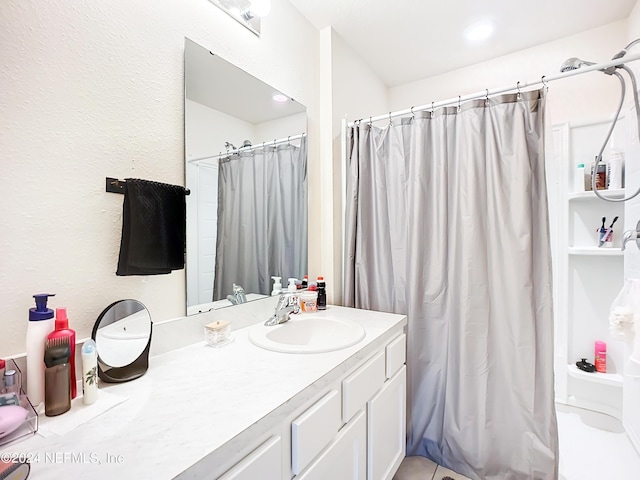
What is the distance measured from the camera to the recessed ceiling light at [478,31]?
1822 millimetres

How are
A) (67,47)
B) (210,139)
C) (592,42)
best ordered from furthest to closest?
(592,42) → (210,139) → (67,47)

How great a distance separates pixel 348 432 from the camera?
105cm

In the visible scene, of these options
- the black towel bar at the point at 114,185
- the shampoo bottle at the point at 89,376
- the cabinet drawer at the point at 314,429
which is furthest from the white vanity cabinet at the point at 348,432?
the black towel bar at the point at 114,185

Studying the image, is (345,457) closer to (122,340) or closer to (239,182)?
(122,340)

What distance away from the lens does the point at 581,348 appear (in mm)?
2105

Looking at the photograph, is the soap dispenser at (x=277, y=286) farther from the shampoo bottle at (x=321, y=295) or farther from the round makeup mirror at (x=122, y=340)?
the round makeup mirror at (x=122, y=340)

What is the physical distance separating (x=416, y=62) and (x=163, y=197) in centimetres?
205

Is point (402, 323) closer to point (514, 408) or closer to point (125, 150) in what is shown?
point (514, 408)

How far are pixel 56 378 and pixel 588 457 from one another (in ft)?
7.95

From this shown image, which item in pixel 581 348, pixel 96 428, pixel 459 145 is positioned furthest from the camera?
pixel 581 348

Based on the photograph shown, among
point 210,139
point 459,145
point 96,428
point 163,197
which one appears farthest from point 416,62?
point 96,428

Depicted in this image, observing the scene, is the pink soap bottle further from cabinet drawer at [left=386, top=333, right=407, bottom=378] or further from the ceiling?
the ceiling

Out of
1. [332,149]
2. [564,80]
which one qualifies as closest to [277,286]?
[332,149]

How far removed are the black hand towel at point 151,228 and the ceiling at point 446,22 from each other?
1.36 m
